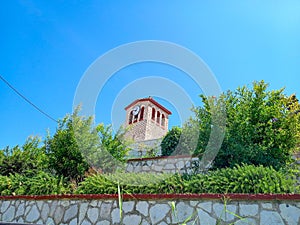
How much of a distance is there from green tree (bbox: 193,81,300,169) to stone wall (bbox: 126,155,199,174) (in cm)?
65

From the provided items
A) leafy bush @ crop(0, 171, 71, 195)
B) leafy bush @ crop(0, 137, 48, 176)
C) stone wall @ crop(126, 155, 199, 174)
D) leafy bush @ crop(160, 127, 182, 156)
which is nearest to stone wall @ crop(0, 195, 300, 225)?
leafy bush @ crop(0, 171, 71, 195)

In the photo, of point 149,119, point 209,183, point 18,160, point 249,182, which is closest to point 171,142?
point 209,183

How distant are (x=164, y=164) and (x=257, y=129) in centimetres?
314

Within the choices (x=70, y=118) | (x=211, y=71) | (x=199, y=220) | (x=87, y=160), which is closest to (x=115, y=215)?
(x=199, y=220)

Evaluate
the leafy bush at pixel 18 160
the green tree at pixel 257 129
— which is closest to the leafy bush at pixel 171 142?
the green tree at pixel 257 129

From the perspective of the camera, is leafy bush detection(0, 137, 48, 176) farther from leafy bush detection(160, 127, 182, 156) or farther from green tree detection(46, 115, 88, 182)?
leafy bush detection(160, 127, 182, 156)

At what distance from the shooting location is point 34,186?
244 inches

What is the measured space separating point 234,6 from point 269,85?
8.42 feet

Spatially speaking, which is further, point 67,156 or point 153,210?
point 67,156

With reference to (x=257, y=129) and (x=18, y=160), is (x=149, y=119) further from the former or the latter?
(x=257, y=129)

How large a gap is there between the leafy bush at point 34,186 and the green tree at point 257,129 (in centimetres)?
399

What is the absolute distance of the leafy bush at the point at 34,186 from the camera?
6098 millimetres

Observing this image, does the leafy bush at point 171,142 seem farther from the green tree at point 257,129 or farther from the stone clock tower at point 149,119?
the stone clock tower at point 149,119

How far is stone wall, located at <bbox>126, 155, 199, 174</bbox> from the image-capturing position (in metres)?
7.80
